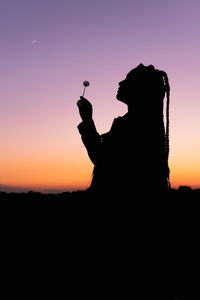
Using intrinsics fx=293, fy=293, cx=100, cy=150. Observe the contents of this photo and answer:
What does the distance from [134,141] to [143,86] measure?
1.04 metres

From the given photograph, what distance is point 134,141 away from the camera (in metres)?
4.84

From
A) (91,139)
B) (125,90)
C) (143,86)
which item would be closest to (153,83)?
(143,86)

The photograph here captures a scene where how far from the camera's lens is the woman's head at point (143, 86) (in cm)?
514

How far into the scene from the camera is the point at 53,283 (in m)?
4.92

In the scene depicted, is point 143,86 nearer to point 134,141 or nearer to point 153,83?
point 153,83

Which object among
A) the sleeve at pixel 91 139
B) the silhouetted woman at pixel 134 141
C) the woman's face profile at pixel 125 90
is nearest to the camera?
the silhouetted woman at pixel 134 141

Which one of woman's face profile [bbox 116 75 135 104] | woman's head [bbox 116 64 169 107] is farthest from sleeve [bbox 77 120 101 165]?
woman's head [bbox 116 64 169 107]

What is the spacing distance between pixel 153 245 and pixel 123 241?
1.43 feet

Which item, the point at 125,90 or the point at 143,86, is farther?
the point at 125,90

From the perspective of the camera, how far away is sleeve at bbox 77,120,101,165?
5109 millimetres

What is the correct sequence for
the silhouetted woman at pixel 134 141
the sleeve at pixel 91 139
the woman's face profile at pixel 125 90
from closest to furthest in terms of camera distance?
the silhouetted woman at pixel 134 141
the sleeve at pixel 91 139
the woman's face profile at pixel 125 90

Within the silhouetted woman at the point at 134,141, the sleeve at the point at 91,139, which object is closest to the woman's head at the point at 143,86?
the silhouetted woman at the point at 134,141

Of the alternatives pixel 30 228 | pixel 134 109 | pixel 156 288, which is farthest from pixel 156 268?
pixel 30 228

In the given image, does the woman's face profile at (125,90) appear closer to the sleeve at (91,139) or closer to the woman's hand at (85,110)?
the woman's hand at (85,110)
